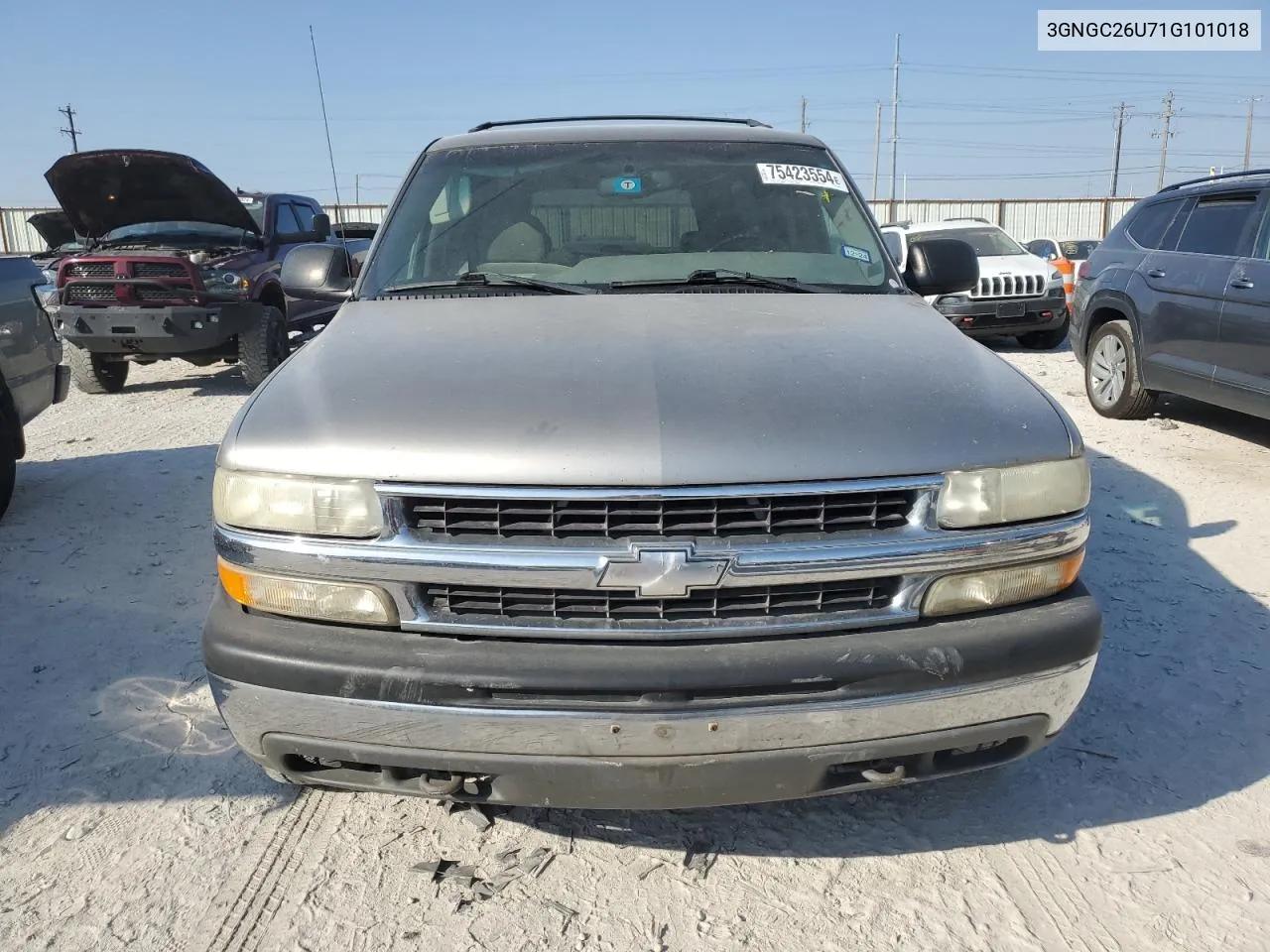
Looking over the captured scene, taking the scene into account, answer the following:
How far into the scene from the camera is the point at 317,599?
201 centimetres

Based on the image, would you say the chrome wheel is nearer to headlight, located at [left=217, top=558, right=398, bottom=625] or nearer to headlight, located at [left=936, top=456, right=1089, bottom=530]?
headlight, located at [left=936, top=456, right=1089, bottom=530]

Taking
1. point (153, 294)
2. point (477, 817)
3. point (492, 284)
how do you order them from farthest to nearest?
point (153, 294) < point (492, 284) < point (477, 817)

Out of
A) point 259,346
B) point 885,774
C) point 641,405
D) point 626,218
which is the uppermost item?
point 626,218

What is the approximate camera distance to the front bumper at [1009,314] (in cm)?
1054

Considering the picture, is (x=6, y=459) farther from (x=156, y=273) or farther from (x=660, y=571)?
(x=660, y=571)

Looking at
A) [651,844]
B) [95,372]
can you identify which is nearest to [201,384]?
[95,372]

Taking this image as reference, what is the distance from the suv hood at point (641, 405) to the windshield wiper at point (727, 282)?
0.36 m

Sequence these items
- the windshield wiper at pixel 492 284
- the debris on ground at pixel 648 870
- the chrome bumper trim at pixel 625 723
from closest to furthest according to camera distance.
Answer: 1. the chrome bumper trim at pixel 625 723
2. the debris on ground at pixel 648 870
3. the windshield wiper at pixel 492 284

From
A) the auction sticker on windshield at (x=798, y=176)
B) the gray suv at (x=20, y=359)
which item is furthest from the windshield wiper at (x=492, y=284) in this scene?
the gray suv at (x=20, y=359)

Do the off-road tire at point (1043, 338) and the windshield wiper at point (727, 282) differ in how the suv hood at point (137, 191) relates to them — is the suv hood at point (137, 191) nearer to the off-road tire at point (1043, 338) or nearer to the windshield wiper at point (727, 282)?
the windshield wiper at point (727, 282)

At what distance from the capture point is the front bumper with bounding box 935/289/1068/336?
1054cm

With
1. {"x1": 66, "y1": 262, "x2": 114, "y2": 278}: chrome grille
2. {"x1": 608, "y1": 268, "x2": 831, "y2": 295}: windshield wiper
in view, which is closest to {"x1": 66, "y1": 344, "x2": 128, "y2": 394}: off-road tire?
{"x1": 66, "y1": 262, "x2": 114, "y2": 278}: chrome grille

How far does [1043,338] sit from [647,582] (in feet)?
35.5

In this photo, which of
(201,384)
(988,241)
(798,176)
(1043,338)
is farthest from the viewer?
(988,241)
